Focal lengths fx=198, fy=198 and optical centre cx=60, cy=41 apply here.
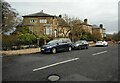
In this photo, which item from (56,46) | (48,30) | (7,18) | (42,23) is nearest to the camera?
(56,46)

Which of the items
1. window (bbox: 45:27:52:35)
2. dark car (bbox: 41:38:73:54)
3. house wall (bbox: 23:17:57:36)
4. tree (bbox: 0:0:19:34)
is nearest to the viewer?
dark car (bbox: 41:38:73:54)

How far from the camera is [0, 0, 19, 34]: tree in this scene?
26981 millimetres

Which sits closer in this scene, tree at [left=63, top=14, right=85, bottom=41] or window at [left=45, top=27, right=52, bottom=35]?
tree at [left=63, top=14, right=85, bottom=41]

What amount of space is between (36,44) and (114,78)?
23.0 m

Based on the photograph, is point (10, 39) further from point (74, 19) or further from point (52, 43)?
point (74, 19)

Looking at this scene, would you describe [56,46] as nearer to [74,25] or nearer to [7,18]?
[7,18]

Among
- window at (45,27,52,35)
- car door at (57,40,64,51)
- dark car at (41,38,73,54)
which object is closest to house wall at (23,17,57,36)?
window at (45,27,52,35)

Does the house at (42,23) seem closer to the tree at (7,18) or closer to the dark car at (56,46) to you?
the tree at (7,18)

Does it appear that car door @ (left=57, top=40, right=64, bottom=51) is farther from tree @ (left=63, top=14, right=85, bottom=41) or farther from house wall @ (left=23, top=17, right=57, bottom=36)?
house wall @ (left=23, top=17, right=57, bottom=36)

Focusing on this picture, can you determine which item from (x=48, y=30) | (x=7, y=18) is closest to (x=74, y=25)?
(x=48, y=30)

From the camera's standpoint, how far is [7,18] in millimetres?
27750

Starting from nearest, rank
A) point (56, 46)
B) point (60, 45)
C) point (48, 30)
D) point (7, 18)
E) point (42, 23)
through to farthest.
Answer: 1. point (56, 46)
2. point (60, 45)
3. point (7, 18)
4. point (48, 30)
5. point (42, 23)

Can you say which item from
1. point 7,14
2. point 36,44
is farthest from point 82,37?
point 7,14

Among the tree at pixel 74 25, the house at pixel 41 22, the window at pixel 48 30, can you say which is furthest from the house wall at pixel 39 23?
the tree at pixel 74 25
